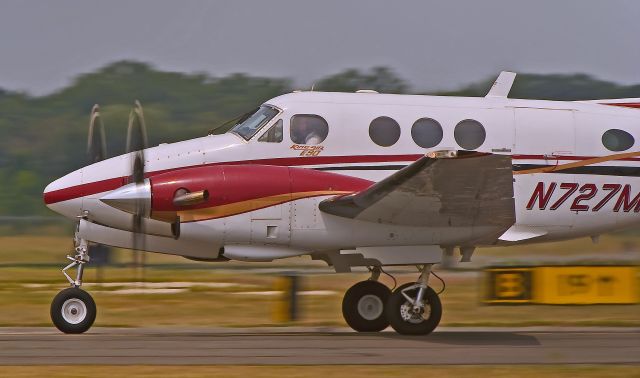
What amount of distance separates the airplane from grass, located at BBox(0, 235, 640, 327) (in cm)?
351

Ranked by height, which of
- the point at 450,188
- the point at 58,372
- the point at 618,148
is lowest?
the point at 58,372

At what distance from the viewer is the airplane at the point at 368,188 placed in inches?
610

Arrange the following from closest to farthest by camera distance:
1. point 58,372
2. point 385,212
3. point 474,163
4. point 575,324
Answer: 1. point 58,372
2. point 474,163
3. point 385,212
4. point 575,324

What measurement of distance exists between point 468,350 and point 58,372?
18.2 feet

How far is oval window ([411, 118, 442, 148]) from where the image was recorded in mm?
16781

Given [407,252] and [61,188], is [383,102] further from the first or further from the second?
[61,188]

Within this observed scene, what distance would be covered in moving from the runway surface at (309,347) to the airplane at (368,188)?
0.79 meters

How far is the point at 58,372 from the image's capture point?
41.4 feet

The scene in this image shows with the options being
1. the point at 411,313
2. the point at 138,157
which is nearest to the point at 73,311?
the point at 138,157

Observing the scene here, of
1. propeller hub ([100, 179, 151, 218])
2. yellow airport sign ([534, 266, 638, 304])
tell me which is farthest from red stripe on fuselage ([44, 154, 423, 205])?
yellow airport sign ([534, 266, 638, 304])

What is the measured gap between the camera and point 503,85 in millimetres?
17766

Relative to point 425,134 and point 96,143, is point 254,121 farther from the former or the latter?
point 425,134

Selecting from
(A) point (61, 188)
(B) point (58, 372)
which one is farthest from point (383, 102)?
(B) point (58, 372)

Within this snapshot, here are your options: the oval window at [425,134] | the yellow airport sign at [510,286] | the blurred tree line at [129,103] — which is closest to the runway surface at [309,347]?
the yellow airport sign at [510,286]
